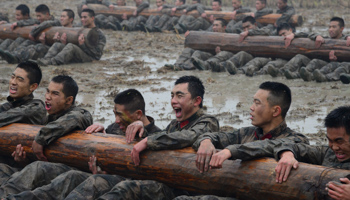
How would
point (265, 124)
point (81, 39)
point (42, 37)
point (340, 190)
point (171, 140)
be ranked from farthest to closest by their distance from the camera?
point (42, 37) → point (81, 39) → point (265, 124) → point (171, 140) → point (340, 190)

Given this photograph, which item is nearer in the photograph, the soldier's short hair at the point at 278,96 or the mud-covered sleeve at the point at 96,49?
the soldier's short hair at the point at 278,96

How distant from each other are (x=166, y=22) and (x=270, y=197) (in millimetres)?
15102

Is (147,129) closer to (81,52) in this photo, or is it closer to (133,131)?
(133,131)

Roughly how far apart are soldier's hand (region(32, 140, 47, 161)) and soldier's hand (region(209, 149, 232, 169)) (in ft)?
6.48

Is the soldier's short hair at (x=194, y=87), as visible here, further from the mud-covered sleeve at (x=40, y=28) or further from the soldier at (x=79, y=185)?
the mud-covered sleeve at (x=40, y=28)

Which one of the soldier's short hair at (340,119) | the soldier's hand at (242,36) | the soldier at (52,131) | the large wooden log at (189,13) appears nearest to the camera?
the soldier's short hair at (340,119)

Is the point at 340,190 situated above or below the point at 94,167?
above

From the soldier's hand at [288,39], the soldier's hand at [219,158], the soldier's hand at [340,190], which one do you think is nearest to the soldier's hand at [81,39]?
the soldier's hand at [288,39]

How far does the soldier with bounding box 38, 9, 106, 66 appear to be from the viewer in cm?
1295

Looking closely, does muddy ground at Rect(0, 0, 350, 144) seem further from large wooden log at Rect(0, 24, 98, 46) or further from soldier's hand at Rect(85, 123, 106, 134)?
soldier's hand at Rect(85, 123, 106, 134)

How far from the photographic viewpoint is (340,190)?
13.7 ft

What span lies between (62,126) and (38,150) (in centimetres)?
35

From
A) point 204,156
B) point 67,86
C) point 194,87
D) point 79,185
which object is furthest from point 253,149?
point 67,86

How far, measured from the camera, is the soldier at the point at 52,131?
5.36 metres
